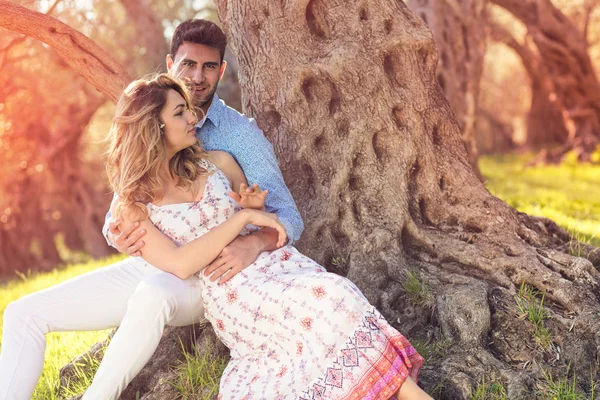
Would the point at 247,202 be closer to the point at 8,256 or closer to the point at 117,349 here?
the point at 117,349

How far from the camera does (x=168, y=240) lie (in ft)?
13.1

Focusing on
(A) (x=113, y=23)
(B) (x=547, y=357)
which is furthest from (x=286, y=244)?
(A) (x=113, y=23)

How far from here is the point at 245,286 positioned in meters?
3.95

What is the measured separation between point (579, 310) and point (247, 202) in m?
2.12

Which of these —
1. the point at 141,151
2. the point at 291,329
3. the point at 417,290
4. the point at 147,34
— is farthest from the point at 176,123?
the point at 147,34

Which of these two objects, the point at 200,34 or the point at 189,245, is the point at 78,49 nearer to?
the point at 200,34

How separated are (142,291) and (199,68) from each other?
1667mm

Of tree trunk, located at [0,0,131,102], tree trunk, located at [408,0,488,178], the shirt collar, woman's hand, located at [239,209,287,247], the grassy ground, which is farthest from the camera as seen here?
tree trunk, located at [408,0,488,178]

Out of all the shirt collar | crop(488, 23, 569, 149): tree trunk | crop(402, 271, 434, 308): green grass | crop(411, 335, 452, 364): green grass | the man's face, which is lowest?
crop(488, 23, 569, 149): tree trunk

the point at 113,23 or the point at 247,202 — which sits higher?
the point at 113,23

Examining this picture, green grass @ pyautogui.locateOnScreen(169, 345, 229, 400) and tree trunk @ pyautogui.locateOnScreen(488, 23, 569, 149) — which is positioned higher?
green grass @ pyautogui.locateOnScreen(169, 345, 229, 400)

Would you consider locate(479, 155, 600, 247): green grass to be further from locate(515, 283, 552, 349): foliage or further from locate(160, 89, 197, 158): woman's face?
locate(160, 89, 197, 158): woman's face

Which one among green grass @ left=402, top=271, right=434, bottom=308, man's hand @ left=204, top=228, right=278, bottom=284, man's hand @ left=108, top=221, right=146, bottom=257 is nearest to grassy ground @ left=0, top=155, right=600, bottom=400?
man's hand @ left=204, top=228, right=278, bottom=284

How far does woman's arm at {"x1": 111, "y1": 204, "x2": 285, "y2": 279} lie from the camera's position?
3.94 meters
